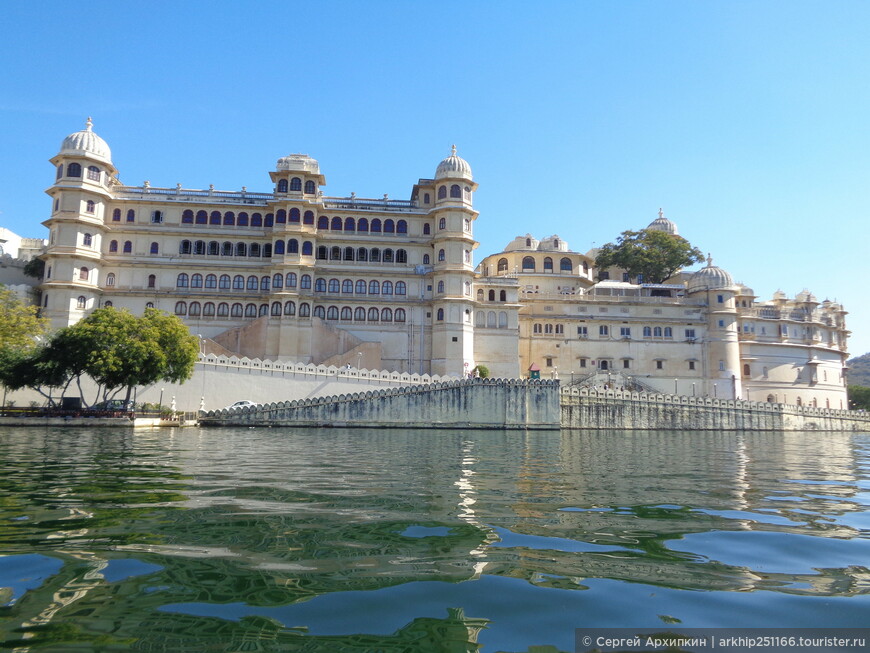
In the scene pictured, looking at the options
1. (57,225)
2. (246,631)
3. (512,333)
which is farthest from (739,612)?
(57,225)

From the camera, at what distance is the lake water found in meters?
4.48

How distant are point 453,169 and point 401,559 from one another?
52.5m

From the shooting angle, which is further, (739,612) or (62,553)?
(62,553)

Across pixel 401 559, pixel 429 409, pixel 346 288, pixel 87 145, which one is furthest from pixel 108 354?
pixel 401 559

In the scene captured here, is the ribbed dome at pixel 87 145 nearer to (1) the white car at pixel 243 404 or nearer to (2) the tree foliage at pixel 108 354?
(2) the tree foliage at pixel 108 354

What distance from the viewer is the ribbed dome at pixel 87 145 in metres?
51.9

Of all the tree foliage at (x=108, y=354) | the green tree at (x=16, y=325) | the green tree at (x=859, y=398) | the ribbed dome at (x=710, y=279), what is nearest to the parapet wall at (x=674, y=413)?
the ribbed dome at (x=710, y=279)

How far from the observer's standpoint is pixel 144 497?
10219 mm

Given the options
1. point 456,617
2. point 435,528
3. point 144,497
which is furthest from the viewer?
point 144,497

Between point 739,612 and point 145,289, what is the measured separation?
184 ft

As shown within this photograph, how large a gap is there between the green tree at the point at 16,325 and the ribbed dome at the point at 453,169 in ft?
110

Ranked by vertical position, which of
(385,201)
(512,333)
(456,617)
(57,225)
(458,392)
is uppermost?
(385,201)

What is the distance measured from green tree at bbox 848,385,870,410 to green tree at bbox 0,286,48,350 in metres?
91.2

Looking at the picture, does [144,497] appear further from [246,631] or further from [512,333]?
[512,333]
